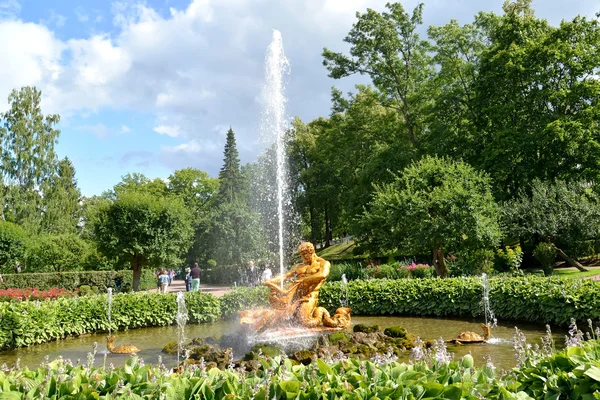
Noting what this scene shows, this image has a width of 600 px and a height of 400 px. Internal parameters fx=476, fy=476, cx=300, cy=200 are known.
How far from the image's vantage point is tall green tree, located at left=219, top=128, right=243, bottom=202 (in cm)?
4903

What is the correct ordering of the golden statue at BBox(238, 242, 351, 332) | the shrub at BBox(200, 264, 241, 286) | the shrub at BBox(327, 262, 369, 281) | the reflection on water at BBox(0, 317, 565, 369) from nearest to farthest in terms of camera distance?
the reflection on water at BBox(0, 317, 565, 369), the golden statue at BBox(238, 242, 351, 332), the shrub at BBox(327, 262, 369, 281), the shrub at BBox(200, 264, 241, 286)

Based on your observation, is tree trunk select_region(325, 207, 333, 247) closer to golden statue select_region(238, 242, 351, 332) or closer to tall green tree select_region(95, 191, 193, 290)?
tall green tree select_region(95, 191, 193, 290)

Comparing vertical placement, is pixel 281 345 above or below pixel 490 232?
below

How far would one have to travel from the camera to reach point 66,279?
26.9 metres

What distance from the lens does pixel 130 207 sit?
23.6m

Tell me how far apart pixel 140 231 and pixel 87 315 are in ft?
33.2

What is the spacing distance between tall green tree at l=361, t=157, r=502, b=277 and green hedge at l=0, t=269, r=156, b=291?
16.8 metres

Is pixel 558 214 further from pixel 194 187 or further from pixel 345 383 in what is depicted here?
pixel 194 187

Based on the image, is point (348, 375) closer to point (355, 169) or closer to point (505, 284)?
point (505, 284)

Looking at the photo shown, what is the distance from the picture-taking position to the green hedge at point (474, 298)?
10.8m

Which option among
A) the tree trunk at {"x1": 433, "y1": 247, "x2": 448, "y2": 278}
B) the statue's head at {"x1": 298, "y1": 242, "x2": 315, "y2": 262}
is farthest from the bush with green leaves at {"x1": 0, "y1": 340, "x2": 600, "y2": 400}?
the tree trunk at {"x1": 433, "y1": 247, "x2": 448, "y2": 278}

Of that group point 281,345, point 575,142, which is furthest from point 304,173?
point 281,345

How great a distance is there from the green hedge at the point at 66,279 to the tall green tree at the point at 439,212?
16.8 metres

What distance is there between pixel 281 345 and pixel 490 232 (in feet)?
42.0
